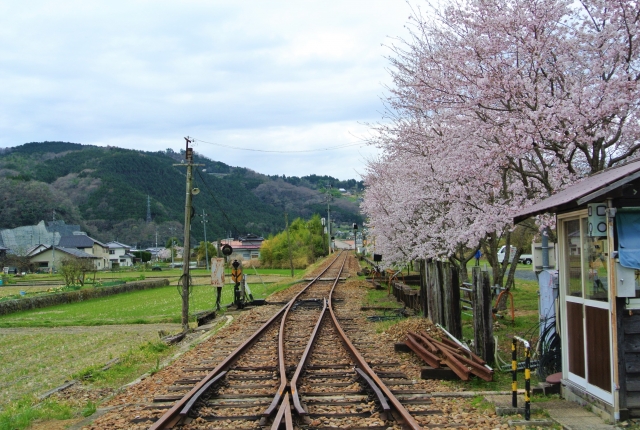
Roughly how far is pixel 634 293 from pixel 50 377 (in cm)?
1089

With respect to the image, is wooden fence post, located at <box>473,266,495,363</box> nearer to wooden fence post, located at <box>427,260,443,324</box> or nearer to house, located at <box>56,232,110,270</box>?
wooden fence post, located at <box>427,260,443,324</box>

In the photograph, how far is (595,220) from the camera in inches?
254

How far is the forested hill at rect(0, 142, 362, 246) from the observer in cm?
11300

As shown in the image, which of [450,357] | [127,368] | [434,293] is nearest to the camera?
[450,357]

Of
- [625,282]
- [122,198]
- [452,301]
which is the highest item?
[122,198]

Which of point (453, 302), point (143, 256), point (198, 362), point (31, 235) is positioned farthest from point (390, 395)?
point (31, 235)

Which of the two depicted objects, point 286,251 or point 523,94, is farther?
point 286,251

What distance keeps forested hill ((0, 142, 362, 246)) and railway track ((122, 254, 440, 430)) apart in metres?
94.1

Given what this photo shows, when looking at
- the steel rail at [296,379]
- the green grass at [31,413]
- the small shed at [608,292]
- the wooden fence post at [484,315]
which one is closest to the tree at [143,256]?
the steel rail at [296,379]

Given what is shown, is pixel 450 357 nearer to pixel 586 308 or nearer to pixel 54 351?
pixel 586 308

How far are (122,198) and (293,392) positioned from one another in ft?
422

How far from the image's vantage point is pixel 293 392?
7.55 m

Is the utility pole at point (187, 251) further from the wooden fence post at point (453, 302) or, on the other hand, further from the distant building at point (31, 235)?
the distant building at point (31, 235)

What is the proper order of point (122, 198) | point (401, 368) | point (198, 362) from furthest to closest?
point (122, 198)
point (198, 362)
point (401, 368)
